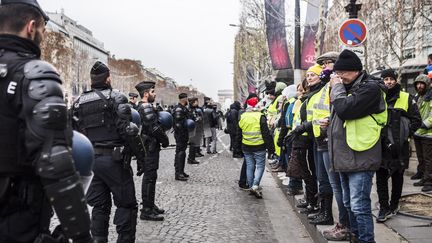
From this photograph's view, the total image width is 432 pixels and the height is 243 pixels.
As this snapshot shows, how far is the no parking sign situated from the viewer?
8000 mm

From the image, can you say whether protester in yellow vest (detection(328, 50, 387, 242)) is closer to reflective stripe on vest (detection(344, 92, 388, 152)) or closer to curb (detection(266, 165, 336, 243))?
reflective stripe on vest (detection(344, 92, 388, 152))

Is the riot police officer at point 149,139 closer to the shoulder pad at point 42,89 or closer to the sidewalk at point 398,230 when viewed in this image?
the sidewalk at point 398,230

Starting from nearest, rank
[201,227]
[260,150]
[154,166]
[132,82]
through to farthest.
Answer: [201,227] < [154,166] < [260,150] < [132,82]

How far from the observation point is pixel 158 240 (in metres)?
5.93

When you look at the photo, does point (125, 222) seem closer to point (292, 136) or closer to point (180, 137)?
point (292, 136)

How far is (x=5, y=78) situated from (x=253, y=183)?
7.16 meters

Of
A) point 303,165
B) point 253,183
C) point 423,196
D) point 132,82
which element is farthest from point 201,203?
point 132,82

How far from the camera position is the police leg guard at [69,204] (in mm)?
2297

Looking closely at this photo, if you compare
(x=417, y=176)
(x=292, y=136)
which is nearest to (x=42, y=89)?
(x=292, y=136)

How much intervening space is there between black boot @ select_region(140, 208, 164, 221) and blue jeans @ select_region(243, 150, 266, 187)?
254 centimetres

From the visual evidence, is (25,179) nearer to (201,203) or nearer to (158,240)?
(158,240)

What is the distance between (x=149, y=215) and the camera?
7094 millimetres

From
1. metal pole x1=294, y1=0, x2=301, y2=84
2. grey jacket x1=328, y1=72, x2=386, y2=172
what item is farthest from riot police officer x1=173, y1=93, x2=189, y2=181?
grey jacket x1=328, y1=72, x2=386, y2=172

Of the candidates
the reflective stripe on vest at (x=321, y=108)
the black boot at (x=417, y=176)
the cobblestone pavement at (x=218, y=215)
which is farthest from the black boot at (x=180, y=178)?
the reflective stripe on vest at (x=321, y=108)
